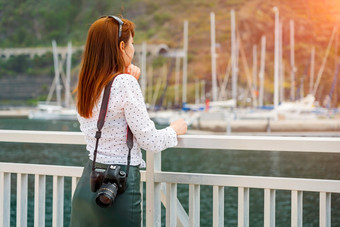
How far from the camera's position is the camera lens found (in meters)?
1.48

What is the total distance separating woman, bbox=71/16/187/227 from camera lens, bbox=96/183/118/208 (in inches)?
2.0

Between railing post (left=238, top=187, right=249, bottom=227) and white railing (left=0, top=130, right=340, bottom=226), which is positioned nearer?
white railing (left=0, top=130, right=340, bottom=226)

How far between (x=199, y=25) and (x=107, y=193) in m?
76.9

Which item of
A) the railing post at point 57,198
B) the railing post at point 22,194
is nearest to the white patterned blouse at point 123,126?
the railing post at point 57,198

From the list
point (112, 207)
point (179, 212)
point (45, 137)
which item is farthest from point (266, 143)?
point (45, 137)

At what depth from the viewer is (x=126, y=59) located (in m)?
1.62

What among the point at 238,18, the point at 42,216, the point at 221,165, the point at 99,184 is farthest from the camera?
the point at 238,18

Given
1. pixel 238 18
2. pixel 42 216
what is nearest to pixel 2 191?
pixel 42 216

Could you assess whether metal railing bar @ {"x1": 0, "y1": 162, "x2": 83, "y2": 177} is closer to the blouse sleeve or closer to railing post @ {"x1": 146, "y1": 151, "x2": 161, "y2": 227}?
railing post @ {"x1": 146, "y1": 151, "x2": 161, "y2": 227}

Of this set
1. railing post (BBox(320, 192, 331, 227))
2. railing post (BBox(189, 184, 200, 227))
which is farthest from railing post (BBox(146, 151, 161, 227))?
railing post (BBox(320, 192, 331, 227))

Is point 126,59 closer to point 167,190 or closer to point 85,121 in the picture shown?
point 85,121

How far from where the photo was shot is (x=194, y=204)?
76.6 inches

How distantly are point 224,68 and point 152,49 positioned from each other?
1657 cm

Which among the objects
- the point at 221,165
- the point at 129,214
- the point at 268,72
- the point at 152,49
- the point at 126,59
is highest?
the point at 152,49
